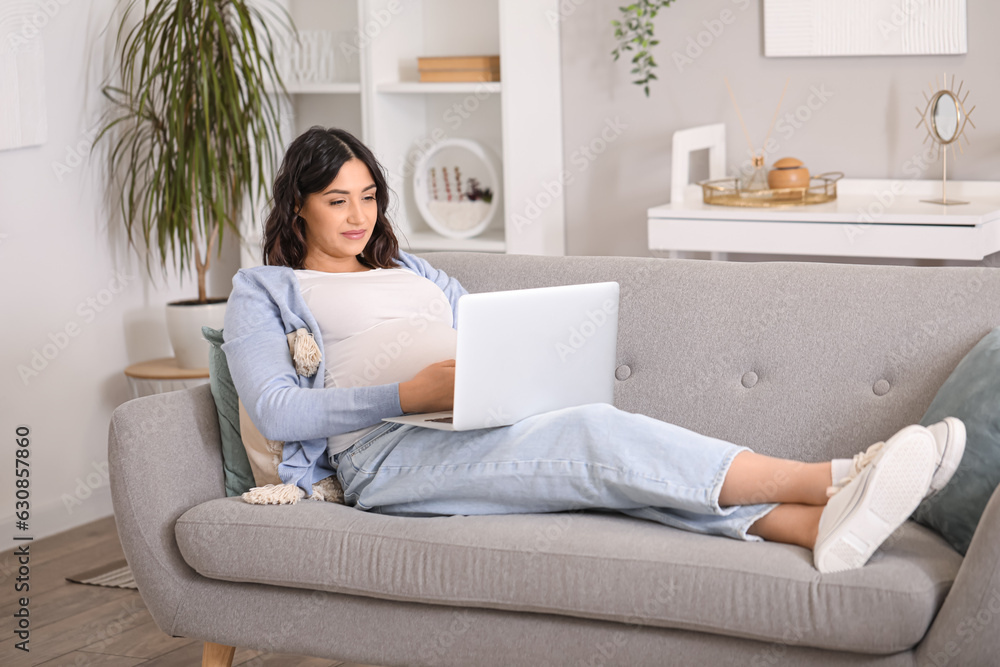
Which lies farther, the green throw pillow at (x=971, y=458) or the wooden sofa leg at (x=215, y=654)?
the wooden sofa leg at (x=215, y=654)

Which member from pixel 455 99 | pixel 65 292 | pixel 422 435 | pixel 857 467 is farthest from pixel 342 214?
pixel 455 99

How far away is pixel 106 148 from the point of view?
127 inches

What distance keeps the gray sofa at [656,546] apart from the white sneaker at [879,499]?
30 millimetres

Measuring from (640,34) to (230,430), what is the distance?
1751 millimetres

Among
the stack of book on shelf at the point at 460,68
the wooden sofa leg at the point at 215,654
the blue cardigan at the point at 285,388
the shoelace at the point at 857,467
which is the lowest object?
the wooden sofa leg at the point at 215,654

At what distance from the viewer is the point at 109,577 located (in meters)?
2.75

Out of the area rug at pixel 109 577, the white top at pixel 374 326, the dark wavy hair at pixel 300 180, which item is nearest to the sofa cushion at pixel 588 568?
the white top at pixel 374 326

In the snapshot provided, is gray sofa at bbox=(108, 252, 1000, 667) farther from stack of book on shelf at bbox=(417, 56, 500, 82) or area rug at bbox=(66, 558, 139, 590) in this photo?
stack of book on shelf at bbox=(417, 56, 500, 82)

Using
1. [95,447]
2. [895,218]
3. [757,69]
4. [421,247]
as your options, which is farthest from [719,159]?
[95,447]

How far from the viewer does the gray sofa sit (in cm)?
148

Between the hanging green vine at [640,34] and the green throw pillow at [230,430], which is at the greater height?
the hanging green vine at [640,34]

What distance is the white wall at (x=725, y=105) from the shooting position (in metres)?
2.85

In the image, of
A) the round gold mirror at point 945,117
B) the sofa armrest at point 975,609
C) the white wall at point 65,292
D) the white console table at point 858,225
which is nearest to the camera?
the sofa armrest at point 975,609

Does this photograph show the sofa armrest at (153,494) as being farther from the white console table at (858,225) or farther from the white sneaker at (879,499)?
the white console table at (858,225)
